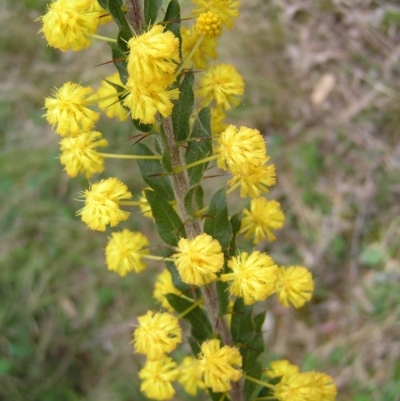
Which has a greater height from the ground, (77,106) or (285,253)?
(77,106)

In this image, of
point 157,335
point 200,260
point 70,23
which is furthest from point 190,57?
point 157,335

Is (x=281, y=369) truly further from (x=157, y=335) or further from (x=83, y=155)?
(x=83, y=155)

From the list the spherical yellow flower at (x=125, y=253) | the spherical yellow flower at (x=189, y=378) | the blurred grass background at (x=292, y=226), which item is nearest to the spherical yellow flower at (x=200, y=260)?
the spherical yellow flower at (x=125, y=253)

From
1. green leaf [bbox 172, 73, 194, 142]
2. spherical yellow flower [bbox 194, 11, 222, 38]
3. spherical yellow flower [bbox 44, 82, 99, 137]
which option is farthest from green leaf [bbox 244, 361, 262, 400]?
spherical yellow flower [bbox 194, 11, 222, 38]

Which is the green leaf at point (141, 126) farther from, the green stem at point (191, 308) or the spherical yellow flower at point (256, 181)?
the green stem at point (191, 308)

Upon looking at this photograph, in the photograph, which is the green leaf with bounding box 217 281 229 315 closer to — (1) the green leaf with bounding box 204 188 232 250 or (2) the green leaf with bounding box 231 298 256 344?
(2) the green leaf with bounding box 231 298 256 344

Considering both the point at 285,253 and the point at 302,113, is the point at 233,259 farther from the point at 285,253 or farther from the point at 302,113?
the point at 302,113

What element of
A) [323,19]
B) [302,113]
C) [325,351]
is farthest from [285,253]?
[323,19]
